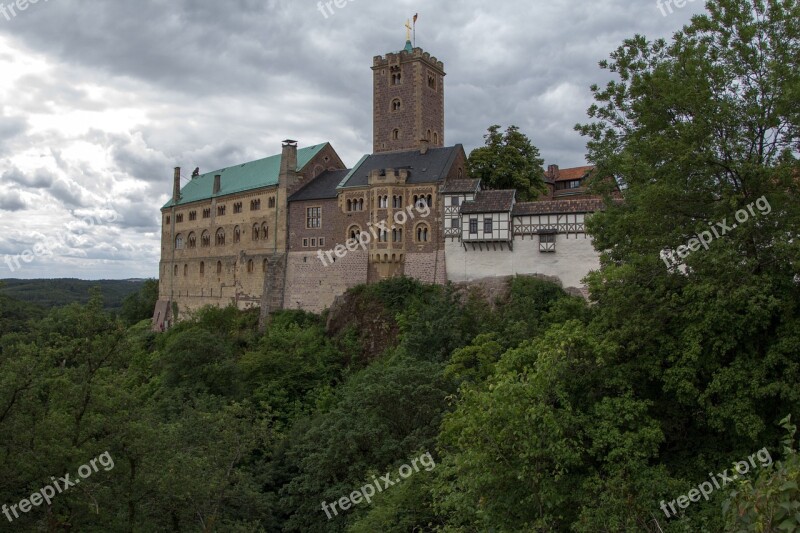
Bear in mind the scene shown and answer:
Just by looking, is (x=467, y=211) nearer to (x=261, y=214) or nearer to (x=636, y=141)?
(x=261, y=214)

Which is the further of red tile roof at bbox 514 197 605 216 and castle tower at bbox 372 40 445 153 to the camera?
castle tower at bbox 372 40 445 153

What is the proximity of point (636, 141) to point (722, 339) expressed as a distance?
635cm

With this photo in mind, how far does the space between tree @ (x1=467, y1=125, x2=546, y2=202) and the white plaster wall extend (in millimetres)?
6010

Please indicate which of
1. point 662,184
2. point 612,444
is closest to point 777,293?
point 662,184

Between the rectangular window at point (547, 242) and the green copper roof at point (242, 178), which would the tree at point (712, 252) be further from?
the green copper roof at point (242, 178)

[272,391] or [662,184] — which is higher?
[662,184]

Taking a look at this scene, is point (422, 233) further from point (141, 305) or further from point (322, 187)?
point (141, 305)

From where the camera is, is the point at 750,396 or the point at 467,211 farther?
the point at 467,211

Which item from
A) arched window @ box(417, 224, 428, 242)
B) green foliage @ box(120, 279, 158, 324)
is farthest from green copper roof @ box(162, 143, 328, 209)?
green foliage @ box(120, 279, 158, 324)

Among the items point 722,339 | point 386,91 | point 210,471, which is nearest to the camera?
point 722,339

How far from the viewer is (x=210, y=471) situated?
71.9 ft

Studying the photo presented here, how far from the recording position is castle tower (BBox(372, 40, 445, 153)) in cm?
4994

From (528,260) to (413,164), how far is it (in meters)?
10.9

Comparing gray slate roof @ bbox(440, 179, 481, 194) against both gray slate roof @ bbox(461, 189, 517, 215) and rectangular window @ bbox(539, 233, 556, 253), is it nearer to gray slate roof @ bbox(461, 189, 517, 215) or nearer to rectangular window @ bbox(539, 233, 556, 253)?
gray slate roof @ bbox(461, 189, 517, 215)
